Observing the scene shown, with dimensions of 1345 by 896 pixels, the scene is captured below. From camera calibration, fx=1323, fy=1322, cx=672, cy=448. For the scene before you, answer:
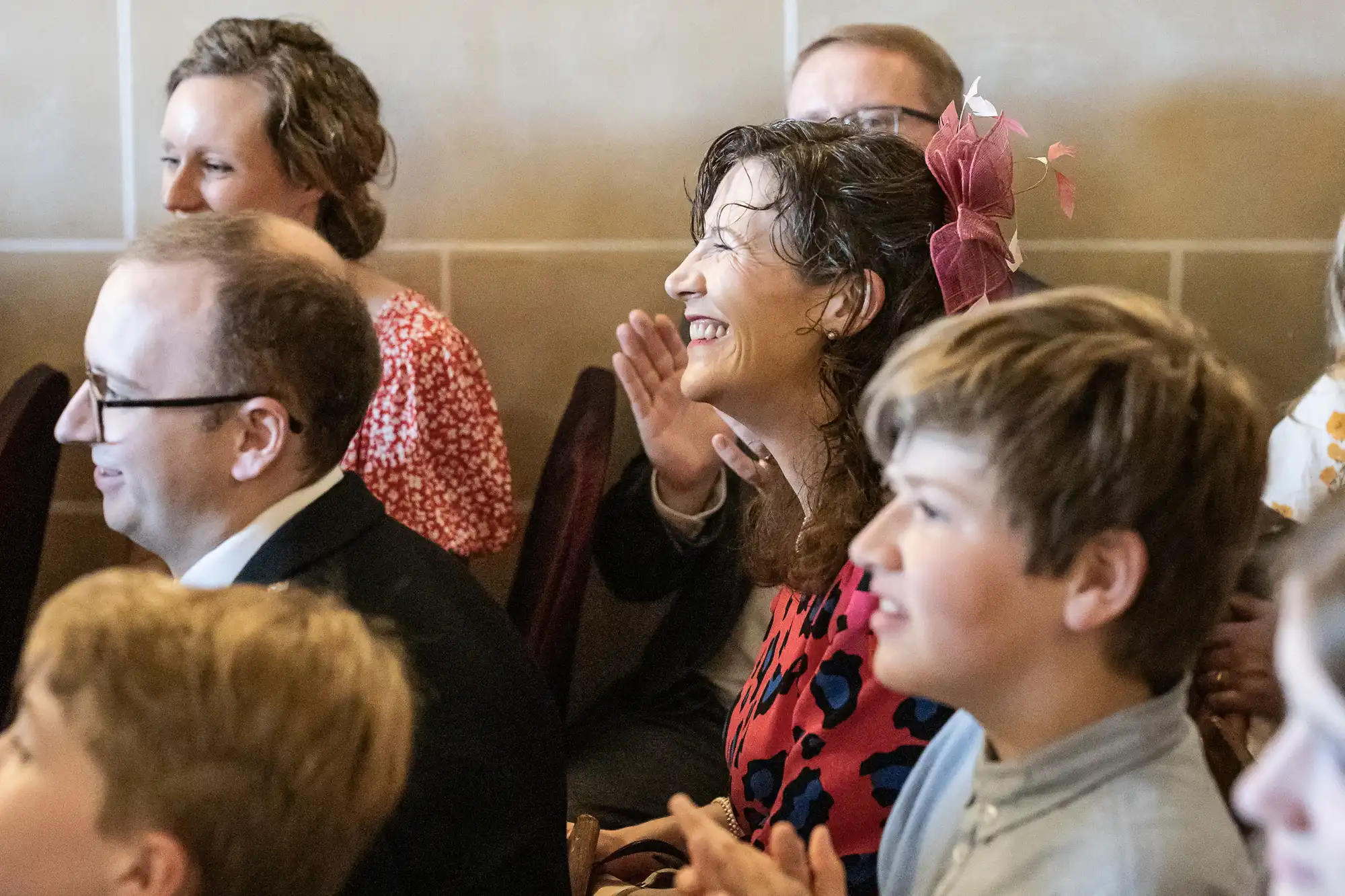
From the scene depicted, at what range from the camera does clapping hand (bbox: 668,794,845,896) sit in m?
0.90

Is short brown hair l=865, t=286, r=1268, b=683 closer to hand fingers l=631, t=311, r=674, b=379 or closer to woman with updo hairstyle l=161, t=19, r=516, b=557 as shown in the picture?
hand fingers l=631, t=311, r=674, b=379

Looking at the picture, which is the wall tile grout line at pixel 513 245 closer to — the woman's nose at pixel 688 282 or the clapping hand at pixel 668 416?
the clapping hand at pixel 668 416

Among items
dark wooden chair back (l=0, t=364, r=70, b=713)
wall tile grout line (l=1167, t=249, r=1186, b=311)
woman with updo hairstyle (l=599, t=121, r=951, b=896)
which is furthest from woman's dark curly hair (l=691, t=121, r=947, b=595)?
dark wooden chair back (l=0, t=364, r=70, b=713)

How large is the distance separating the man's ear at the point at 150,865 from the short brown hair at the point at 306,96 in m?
1.49

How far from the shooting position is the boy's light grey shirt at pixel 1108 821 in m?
0.84

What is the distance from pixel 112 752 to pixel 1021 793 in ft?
1.99

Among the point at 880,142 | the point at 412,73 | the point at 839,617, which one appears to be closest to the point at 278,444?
the point at 839,617

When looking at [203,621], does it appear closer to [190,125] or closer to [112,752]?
[112,752]

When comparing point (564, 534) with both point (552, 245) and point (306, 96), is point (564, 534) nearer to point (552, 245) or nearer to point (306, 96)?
point (552, 245)

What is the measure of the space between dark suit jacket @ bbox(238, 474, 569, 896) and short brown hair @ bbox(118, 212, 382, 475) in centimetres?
9

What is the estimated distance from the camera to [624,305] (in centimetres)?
238

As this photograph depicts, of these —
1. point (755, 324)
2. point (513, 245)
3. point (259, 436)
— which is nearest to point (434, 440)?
point (513, 245)

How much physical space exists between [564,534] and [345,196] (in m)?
0.74

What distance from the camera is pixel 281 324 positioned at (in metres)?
1.37
